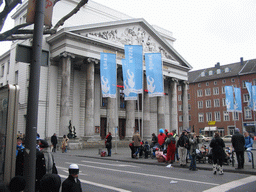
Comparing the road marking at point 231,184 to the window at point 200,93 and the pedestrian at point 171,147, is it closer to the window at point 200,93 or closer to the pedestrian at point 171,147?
the pedestrian at point 171,147

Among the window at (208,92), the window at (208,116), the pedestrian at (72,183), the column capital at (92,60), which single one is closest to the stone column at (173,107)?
the column capital at (92,60)

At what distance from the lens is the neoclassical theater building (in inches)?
1211

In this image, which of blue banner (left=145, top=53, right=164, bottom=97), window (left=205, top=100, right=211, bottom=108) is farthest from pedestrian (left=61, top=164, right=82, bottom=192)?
window (left=205, top=100, right=211, bottom=108)

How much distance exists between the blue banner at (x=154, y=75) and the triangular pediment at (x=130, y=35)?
12429 mm

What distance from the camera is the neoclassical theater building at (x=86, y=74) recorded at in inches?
1211

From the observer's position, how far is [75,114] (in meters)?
34.4

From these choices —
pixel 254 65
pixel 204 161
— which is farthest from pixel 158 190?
pixel 254 65

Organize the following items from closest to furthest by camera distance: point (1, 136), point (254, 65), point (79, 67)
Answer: point (1, 136)
point (79, 67)
point (254, 65)

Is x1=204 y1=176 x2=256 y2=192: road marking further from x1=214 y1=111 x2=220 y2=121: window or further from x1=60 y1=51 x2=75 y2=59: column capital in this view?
x1=214 y1=111 x2=220 y2=121: window

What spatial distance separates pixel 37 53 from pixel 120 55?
3117 cm

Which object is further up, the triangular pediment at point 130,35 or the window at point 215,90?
the triangular pediment at point 130,35

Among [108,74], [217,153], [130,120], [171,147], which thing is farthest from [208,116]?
[217,153]

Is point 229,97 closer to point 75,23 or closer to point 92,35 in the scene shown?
A: point 92,35

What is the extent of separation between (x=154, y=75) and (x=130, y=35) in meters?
17.2
